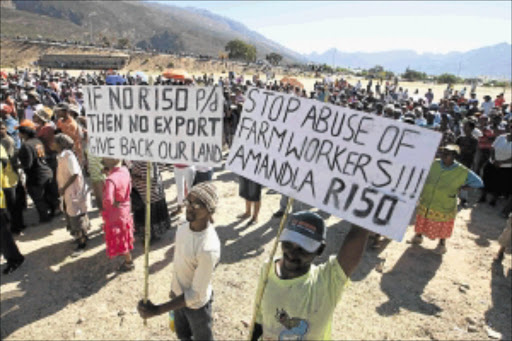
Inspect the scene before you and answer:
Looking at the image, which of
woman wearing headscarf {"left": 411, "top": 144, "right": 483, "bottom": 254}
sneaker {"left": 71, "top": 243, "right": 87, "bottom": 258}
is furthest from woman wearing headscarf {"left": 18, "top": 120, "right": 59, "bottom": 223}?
woman wearing headscarf {"left": 411, "top": 144, "right": 483, "bottom": 254}

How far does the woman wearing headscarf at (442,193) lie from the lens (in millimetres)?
4877

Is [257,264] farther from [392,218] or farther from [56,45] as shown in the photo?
[56,45]

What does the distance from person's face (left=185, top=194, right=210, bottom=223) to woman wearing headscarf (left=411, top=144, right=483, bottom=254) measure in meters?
3.93

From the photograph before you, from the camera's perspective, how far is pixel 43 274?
482cm

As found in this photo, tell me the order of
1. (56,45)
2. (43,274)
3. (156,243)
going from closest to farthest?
(43,274), (156,243), (56,45)

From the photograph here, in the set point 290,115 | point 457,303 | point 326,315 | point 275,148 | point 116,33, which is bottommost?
point 457,303

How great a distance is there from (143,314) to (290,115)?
75.3 inches

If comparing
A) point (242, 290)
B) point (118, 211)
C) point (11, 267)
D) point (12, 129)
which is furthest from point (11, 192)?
point (242, 290)

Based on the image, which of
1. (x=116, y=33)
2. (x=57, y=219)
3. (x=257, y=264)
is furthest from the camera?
(x=116, y=33)

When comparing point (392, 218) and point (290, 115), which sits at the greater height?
point (290, 115)

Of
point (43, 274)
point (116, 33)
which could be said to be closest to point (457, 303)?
point (43, 274)

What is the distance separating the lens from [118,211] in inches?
180

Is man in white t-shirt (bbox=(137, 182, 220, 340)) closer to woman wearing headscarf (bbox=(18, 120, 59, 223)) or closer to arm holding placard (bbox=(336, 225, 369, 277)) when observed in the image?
arm holding placard (bbox=(336, 225, 369, 277))

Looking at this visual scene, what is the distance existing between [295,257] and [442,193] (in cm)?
398
